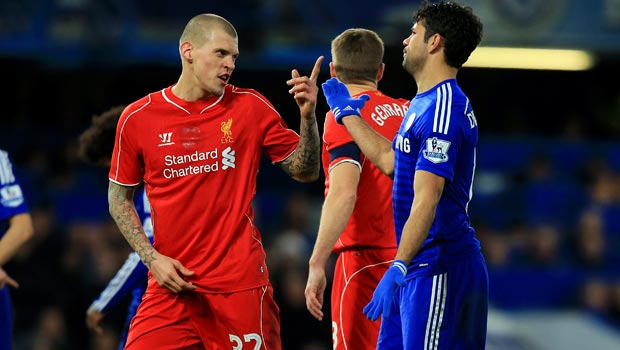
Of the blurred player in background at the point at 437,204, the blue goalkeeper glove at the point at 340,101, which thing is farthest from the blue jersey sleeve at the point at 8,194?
the blurred player in background at the point at 437,204

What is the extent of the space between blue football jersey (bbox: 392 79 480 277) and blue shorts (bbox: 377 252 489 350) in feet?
0.19

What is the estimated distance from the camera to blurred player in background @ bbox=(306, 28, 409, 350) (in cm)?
495

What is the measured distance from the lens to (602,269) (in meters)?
12.4

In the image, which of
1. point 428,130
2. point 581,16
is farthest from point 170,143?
point 581,16

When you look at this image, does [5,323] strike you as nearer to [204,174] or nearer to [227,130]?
[204,174]

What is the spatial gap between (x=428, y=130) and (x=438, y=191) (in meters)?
0.27

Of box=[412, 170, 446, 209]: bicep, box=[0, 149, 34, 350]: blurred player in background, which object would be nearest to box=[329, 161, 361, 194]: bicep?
box=[412, 170, 446, 209]: bicep

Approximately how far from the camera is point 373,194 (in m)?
5.09

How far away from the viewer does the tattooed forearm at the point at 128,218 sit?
15.0 ft

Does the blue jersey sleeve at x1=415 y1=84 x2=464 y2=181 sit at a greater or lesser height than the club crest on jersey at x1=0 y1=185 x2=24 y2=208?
greater

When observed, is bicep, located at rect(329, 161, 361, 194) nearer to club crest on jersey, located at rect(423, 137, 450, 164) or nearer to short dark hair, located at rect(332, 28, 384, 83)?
short dark hair, located at rect(332, 28, 384, 83)

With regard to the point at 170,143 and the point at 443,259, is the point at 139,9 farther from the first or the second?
the point at 443,259

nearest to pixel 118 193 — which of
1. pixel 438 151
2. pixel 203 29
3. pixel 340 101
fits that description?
pixel 203 29

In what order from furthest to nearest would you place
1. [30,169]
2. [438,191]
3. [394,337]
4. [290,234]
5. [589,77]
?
[589,77] < [30,169] < [290,234] < [394,337] < [438,191]
